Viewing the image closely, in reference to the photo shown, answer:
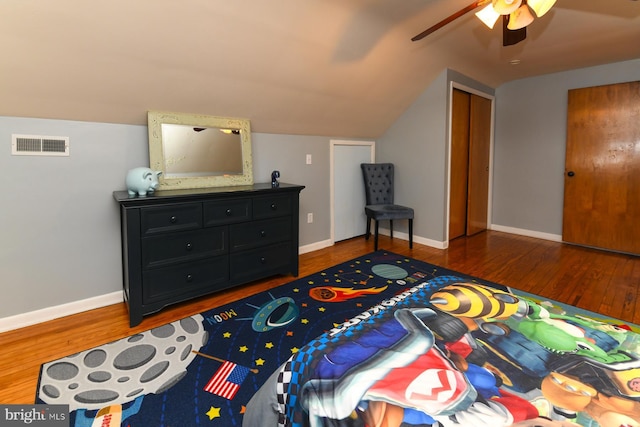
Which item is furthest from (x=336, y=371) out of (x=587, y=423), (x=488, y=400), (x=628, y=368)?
(x=628, y=368)

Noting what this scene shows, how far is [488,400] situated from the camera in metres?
0.88

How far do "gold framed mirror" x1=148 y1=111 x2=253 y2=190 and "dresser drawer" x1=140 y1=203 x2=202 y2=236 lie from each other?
464mm

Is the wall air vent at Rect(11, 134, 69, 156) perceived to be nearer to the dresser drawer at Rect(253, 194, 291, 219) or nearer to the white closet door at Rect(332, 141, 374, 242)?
the dresser drawer at Rect(253, 194, 291, 219)

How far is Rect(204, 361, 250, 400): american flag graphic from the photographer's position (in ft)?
5.60

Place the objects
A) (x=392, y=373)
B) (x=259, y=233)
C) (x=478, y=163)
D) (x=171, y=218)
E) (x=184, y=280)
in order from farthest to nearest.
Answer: (x=478, y=163) < (x=259, y=233) < (x=184, y=280) < (x=171, y=218) < (x=392, y=373)

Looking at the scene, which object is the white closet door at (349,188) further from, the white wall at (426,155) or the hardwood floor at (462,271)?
the white wall at (426,155)

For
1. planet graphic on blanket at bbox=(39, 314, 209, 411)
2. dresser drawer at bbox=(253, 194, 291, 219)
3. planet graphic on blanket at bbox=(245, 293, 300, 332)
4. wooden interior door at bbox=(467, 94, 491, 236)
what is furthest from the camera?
wooden interior door at bbox=(467, 94, 491, 236)

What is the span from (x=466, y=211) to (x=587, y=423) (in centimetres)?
437

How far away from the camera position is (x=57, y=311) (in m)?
2.50

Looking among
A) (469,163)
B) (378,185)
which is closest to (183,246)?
(378,185)

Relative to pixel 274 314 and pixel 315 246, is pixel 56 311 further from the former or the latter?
pixel 315 246

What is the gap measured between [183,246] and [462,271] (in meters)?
2.73

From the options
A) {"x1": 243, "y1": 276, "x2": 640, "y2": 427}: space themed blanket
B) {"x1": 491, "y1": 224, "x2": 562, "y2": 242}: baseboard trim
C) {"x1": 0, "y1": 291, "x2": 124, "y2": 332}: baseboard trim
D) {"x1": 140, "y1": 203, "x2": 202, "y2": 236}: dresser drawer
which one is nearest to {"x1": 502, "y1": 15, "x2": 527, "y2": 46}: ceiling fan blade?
{"x1": 243, "y1": 276, "x2": 640, "y2": 427}: space themed blanket

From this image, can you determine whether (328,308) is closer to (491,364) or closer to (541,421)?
(491,364)
